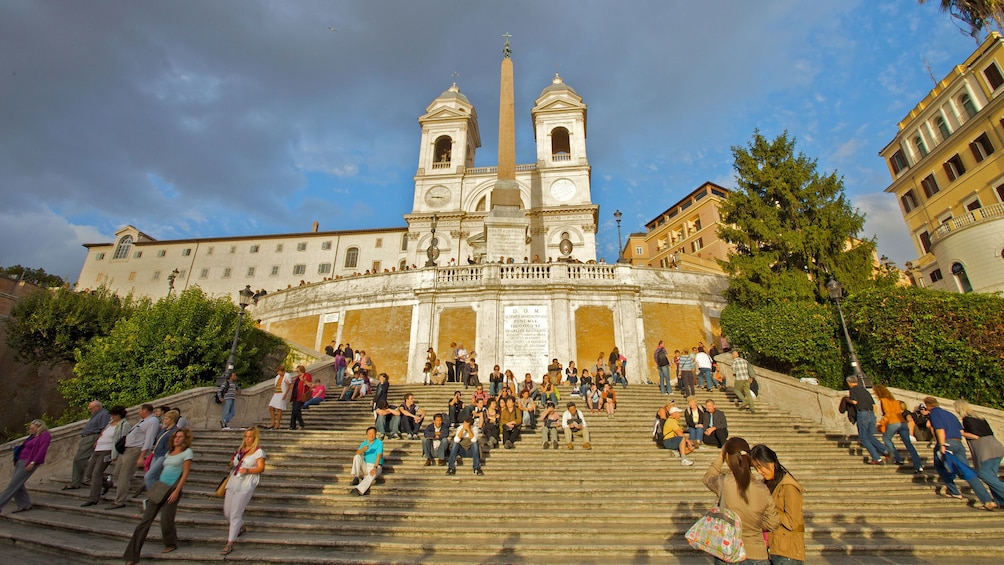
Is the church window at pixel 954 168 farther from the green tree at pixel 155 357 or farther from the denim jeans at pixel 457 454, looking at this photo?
the green tree at pixel 155 357

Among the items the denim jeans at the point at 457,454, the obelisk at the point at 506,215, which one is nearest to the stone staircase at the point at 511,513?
the denim jeans at the point at 457,454

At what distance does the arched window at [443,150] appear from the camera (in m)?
43.3

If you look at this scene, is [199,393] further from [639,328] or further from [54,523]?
[639,328]

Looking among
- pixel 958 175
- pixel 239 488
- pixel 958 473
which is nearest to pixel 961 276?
pixel 958 175

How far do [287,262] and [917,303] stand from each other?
4554cm

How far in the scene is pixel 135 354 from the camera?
52.2 feet

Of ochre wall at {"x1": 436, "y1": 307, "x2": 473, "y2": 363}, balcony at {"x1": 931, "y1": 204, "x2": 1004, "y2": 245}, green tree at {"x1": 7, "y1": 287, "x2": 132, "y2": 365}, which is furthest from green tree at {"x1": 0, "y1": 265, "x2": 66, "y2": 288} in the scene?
balcony at {"x1": 931, "y1": 204, "x2": 1004, "y2": 245}

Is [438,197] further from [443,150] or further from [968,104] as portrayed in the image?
[968,104]

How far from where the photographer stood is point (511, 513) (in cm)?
706

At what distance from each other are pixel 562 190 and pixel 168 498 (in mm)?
36303

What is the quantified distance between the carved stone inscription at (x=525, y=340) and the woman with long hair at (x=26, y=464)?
45.2ft

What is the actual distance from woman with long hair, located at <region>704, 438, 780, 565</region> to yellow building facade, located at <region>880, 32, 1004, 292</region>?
2495 centimetres

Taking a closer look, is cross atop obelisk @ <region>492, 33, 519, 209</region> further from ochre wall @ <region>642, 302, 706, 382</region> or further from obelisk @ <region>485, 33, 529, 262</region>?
ochre wall @ <region>642, 302, 706, 382</region>

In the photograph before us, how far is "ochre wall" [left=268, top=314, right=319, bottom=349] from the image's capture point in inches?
928
